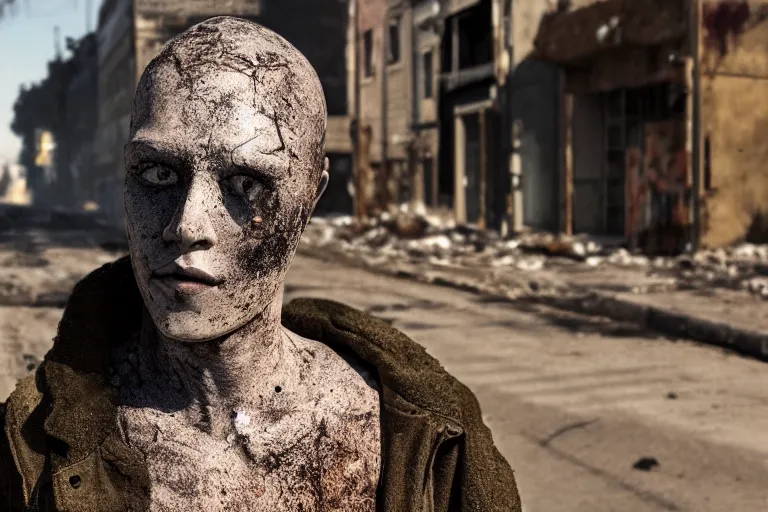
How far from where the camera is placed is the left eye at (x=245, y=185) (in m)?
1.61

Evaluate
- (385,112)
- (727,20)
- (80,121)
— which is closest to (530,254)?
(727,20)

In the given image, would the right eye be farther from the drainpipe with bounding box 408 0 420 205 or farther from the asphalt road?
the drainpipe with bounding box 408 0 420 205

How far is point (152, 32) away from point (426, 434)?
134ft

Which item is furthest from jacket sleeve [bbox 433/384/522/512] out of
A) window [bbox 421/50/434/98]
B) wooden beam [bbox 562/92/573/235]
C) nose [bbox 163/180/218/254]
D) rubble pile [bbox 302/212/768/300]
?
window [bbox 421/50/434/98]

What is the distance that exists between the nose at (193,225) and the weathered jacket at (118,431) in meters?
0.30

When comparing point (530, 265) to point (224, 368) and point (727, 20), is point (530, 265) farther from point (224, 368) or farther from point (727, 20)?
point (224, 368)

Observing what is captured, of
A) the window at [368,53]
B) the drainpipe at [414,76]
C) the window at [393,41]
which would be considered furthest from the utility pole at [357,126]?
the drainpipe at [414,76]

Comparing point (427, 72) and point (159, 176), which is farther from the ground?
point (427, 72)

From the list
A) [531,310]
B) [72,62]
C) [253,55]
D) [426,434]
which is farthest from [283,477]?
[72,62]

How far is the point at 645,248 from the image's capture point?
47.4 feet

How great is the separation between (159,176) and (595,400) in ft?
13.4

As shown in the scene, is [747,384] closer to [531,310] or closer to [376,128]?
[531,310]

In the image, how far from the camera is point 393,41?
1004 inches

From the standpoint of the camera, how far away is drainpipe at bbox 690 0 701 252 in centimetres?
1370
